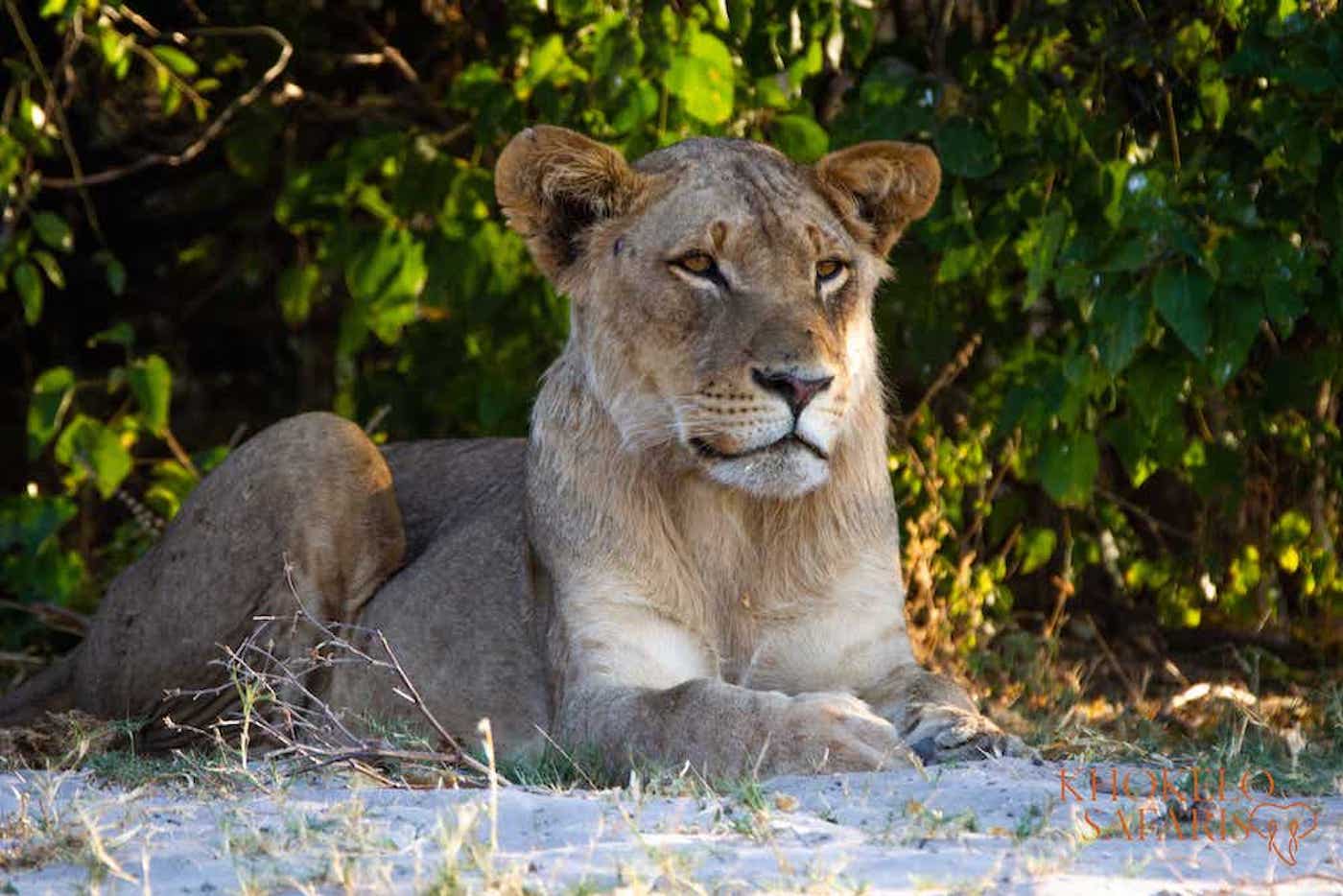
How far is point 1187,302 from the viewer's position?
15.0 ft

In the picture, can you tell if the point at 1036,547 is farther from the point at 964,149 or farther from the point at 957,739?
the point at 957,739

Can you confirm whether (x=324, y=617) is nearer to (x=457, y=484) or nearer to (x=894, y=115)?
(x=457, y=484)

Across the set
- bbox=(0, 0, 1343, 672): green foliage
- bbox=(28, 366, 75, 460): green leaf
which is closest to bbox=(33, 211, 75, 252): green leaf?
bbox=(0, 0, 1343, 672): green foliage

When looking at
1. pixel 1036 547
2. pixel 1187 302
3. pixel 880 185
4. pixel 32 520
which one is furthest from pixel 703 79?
pixel 32 520

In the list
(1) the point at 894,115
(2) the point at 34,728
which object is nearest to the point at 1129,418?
(1) the point at 894,115

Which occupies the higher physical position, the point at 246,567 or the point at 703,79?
the point at 703,79

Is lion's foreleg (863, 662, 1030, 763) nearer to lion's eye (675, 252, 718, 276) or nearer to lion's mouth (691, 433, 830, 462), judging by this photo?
lion's mouth (691, 433, 830, 462)

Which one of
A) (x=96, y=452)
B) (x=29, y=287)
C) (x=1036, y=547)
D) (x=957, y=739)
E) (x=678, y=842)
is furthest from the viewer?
(x=1036, y=547)

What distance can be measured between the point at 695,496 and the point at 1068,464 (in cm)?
162

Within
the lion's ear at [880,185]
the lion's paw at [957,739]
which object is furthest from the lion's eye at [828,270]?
the lion's paw at [957,739]

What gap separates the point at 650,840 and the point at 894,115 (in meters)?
2.92

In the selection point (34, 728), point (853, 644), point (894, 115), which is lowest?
point (34, 728)

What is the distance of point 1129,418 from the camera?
5680mm

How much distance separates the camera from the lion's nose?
378cm
